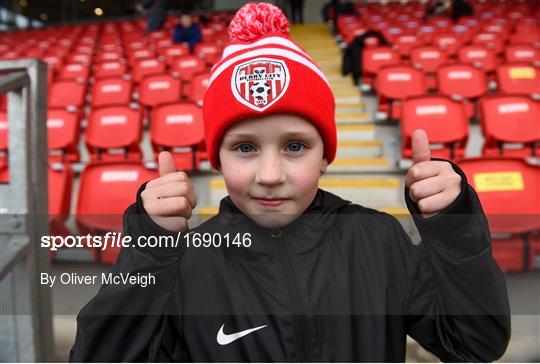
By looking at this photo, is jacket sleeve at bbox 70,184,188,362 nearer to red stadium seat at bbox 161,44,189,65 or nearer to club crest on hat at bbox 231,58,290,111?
club crest on hat at bbox 231,58,290,111

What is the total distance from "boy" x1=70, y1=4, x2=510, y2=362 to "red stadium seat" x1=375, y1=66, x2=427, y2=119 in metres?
3.31

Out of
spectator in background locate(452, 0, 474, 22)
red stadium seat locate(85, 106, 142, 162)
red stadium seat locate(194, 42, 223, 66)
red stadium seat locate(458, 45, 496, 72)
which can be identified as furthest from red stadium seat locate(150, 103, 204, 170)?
spectator in background locate(452, 0, 474, 22)

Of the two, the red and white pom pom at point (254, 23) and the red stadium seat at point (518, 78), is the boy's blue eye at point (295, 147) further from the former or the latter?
the red stadium seat at point (518, 78)

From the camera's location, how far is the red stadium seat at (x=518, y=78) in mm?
3836

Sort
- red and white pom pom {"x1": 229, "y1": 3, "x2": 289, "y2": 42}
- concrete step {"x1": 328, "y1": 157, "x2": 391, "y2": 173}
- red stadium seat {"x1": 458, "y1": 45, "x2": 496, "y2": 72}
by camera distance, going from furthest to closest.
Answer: red stadium seat {"x1": 458, "y1": 45, "x2": 496, "y2": 72}
concrete step {"x1": 328, "y1": 157, "x2": 391, "y2": 173}
red and white pom pom {"x1": 229, "y1": 3, "x2": 289, "y2": 42}

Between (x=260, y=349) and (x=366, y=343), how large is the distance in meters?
0.18

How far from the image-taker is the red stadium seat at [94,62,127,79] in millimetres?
5656

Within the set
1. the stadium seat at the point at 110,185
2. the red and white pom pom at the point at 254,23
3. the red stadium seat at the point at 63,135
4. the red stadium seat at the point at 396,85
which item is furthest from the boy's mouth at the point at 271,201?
the red stadium seat at the point at 396,85

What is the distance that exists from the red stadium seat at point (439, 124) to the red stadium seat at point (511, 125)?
6.3 inches

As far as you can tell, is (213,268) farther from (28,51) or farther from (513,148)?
(28,51)

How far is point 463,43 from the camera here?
5.88m

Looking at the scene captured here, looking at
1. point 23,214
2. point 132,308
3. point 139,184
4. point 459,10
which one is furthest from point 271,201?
point 459,10

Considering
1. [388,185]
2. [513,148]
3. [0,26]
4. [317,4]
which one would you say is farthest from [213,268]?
[0,26]

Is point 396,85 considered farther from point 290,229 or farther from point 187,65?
point 290,229
